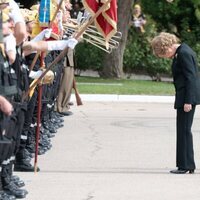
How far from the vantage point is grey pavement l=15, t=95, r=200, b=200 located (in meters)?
8.80

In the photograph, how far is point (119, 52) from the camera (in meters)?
26.0

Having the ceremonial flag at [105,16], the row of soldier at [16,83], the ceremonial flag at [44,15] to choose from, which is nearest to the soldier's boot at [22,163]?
the row of soldier at [16,83]

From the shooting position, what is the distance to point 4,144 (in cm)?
746

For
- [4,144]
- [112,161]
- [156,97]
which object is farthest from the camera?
[156,97]

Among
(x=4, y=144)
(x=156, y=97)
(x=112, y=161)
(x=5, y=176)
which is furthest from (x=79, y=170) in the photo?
(x=156, y=97)

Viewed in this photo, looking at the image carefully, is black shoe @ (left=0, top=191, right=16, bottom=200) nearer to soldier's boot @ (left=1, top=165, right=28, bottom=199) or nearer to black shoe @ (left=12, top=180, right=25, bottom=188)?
soldier's boot @ (left=1, top=165, right=28, bottom=199)

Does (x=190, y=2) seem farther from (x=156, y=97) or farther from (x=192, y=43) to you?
(x=156, y=97)

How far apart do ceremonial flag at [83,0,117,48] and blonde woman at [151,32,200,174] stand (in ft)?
2.46

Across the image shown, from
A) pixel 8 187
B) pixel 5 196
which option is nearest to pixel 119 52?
pixel 8 187

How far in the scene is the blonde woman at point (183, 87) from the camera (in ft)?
33.4

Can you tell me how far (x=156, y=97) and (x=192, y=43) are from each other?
27.2ft

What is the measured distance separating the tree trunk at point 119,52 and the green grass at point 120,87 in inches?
32.3

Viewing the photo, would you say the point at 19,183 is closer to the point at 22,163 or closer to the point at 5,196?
the point at 5,196

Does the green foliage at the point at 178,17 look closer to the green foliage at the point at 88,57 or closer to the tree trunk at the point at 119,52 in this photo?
the green foliage at the point at 88,57
